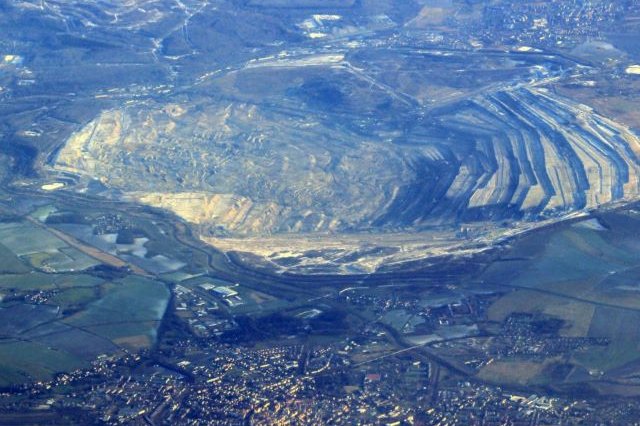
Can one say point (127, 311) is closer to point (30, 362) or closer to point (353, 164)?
point (30, 362)

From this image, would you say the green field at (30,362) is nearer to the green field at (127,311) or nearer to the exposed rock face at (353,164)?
the green field at (127,311)

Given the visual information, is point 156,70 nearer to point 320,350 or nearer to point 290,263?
point 290,263

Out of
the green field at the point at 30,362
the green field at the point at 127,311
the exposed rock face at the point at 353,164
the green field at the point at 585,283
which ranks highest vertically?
the exposed rock face at the point at 353,164

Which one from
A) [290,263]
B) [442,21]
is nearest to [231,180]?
[290,263]

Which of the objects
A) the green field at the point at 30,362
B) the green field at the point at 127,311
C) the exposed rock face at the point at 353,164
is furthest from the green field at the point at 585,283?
the green field at the point at 30,362

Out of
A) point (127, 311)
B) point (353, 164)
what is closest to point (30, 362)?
point (127, 311)

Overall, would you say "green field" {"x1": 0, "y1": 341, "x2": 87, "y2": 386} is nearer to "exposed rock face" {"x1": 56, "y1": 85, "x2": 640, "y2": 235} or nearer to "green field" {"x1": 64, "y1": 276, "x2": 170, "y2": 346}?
"green field" {"x1": 64, "y1": 276, "x2": 170, "y2": 346}

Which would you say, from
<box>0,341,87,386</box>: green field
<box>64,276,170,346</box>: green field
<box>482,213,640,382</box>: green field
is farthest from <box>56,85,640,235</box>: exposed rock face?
<box>0,341,87,386</box>: green field

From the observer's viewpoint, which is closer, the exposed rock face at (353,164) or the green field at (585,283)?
the green field at (585,283)
